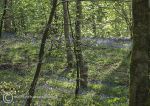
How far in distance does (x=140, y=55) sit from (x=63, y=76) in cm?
1739

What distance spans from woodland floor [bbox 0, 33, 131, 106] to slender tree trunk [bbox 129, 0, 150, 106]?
4.72 metres

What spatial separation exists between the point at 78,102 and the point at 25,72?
31.9ft

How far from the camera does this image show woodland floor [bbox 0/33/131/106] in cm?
1588

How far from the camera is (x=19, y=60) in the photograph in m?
30.9

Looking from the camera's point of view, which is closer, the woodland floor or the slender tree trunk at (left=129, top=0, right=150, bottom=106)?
the slender tree trunk at (left=129, top=0, right=150, bottom=106)

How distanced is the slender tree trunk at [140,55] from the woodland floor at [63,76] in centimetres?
472

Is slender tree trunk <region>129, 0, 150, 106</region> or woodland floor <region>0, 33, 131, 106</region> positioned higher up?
slender tree trunk <region>129, 0, 150, 106</region>

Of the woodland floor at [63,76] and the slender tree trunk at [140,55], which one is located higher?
→ the slender tree trunk at [140,55]

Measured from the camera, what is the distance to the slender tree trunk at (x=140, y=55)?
8.66 metres

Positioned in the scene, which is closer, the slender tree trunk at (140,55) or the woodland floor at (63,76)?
the slender tree trunk at (140,55)

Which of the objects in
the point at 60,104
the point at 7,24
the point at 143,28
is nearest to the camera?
the point at 143,28

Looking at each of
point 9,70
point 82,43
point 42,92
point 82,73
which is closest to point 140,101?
point 82,43

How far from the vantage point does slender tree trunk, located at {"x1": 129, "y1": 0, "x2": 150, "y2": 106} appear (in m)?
8.66

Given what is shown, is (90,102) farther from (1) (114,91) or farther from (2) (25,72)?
(2) (25,72)
